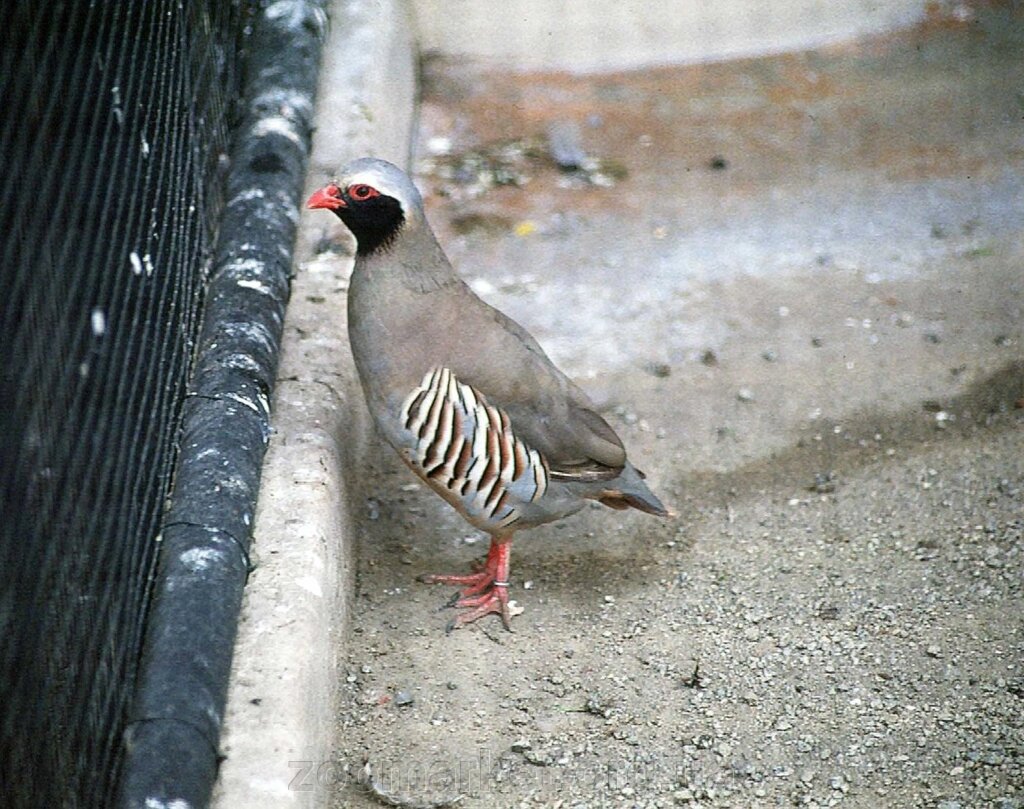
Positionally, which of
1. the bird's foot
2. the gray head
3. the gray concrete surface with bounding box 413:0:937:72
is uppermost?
the gray head

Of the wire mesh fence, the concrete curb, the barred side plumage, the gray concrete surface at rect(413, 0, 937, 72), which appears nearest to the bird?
the barred side plumage

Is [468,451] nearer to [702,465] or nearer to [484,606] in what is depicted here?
[484,606]

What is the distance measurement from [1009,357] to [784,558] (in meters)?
1.52

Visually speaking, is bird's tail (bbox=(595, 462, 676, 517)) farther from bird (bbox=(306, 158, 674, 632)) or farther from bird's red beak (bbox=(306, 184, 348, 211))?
bird's red beak (bbox=(306, 184, 348, 211))

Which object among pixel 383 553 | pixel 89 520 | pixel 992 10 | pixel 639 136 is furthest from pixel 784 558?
pixel 992 10

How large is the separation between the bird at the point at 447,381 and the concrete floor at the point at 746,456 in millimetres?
413

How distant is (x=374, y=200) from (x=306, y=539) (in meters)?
1.00

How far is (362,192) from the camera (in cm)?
388

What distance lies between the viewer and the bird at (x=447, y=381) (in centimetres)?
387

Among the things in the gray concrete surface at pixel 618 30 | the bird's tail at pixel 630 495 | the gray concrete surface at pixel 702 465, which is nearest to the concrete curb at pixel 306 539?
the gray concrete surface at pixel 702 465

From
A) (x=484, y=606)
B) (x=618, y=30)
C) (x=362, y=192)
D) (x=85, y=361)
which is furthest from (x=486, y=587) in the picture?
(x=618, y=30)

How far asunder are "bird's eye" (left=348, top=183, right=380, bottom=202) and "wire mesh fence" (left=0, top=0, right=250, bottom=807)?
55 cm

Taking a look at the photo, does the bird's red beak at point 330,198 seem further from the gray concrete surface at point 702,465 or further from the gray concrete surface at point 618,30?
the gray concrete surface at point 618,30

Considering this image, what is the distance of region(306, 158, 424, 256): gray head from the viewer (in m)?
3.87
